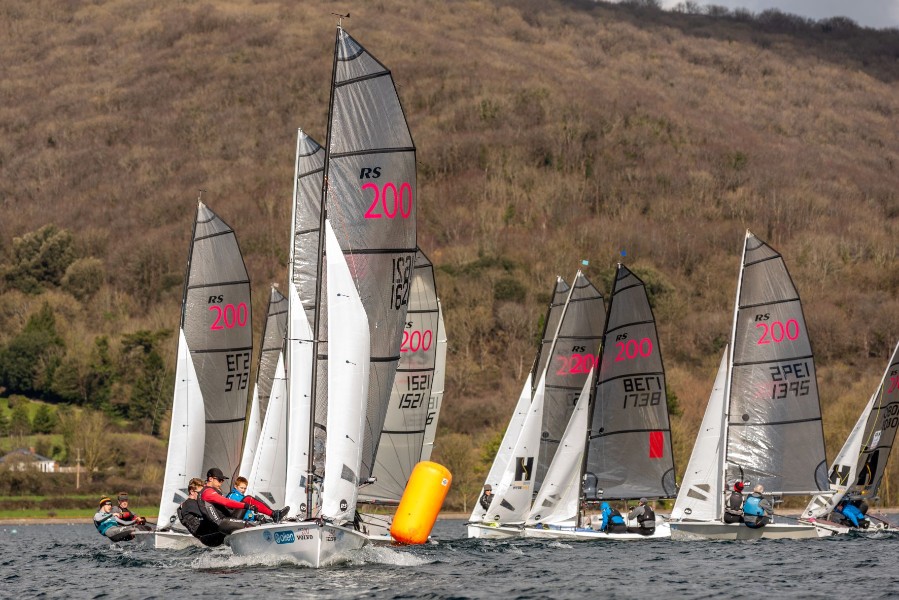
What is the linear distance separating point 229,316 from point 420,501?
11.6m

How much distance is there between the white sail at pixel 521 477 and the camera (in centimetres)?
4331

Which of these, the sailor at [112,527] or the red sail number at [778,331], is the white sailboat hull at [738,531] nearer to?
the red sail number at [778,331]

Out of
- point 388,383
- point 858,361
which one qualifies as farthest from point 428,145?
point 388,383

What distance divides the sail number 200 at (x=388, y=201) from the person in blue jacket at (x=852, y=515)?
21285mm

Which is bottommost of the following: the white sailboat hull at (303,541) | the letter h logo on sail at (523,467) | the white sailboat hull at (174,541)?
the white sailboat hull at (174,541)

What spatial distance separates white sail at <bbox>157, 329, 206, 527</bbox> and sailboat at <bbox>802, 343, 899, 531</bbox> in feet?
61.0

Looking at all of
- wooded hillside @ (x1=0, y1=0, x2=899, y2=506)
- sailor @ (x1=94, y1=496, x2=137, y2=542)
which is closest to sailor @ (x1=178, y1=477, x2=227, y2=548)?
sailor @ (x1=94, y1=496, x2=137, y2=542)

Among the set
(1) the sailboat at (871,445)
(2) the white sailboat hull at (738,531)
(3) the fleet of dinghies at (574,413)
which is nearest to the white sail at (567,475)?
(3) the fleet of dinghies at (574,413)

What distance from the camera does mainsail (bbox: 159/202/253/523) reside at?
3966 cm

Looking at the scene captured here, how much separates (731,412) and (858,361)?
80.4 m

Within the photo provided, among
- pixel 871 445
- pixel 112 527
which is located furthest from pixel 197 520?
pixel 871 445

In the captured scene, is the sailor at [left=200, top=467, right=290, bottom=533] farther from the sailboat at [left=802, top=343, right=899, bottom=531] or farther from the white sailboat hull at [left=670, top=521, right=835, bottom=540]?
the sailboat at [left=802, top=343, right=899, bottom=531]

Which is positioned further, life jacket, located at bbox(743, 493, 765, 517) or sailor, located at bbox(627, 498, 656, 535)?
sailor, located at bbox(627, 498, 656, 535)

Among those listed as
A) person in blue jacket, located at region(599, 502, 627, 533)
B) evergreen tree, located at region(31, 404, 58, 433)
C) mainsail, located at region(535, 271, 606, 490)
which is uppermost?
mainsail, located at region(535, 271, 606, 490)
